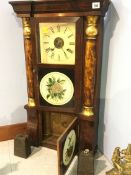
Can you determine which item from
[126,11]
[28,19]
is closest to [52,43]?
[28,19]

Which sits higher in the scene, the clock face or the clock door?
the clock face

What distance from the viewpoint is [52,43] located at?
4.63 feet

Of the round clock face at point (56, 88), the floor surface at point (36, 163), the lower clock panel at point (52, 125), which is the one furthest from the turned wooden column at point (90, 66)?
the floor surface at point (36, 163)

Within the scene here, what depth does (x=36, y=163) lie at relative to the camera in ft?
5.02

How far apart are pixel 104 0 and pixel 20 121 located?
1.13 metres

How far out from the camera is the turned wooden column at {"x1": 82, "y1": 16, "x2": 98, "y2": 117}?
1.27m

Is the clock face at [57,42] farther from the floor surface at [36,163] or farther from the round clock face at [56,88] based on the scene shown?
the floor surface at [36,163]

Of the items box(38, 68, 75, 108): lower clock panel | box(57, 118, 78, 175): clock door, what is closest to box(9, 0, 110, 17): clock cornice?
box(38, 68, 75, 108): lower clock panel

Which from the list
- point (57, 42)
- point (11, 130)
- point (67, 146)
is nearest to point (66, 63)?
point (57, 42)

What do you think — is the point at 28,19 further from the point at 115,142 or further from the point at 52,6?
the point at 115,142

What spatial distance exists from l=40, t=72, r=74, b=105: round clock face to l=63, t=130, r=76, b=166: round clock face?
24 cm

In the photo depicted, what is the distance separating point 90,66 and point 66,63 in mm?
156

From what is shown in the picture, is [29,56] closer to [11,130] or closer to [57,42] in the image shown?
[57,42]

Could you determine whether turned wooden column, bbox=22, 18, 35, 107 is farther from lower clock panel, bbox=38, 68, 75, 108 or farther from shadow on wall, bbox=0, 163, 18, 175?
shadow on wall, bbox=0, 163, 18, 175
